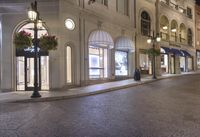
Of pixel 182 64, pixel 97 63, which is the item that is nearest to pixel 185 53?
pixel 182 64

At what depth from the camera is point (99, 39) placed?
24062 millimetres

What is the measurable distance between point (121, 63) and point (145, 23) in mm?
8166

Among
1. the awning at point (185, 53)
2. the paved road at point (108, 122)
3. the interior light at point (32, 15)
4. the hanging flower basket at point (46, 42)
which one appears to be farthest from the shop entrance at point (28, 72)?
the awning at point (185, 53)

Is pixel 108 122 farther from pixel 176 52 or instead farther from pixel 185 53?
pixel 185 53

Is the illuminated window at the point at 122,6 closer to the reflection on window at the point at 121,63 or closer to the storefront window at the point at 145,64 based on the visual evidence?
the reflection on window at the point at 121,63

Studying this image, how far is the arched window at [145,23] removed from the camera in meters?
34.4

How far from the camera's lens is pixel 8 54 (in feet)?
65.0

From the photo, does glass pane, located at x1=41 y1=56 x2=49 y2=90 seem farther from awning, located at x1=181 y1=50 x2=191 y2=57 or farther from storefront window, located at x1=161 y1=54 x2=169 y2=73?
awning, located at x1=181 y1=50 x2=191 y2=57

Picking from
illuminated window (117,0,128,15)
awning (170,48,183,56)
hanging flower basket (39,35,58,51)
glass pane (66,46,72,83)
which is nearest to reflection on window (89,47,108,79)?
glass pane (66,46,72,83)

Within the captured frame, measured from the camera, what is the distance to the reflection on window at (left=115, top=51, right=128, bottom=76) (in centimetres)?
2891

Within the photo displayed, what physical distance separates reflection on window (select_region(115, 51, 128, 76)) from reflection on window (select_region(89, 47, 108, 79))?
2496 millimetres

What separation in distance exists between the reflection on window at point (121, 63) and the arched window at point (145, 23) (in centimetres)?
566

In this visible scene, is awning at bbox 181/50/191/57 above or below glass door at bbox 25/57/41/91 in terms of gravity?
above

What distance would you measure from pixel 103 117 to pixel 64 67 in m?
11.4
